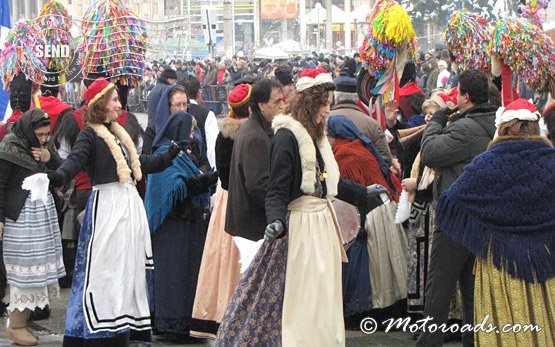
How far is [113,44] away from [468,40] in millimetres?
2828

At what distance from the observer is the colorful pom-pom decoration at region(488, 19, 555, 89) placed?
8.53m

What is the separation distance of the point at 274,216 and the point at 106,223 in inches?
63.8

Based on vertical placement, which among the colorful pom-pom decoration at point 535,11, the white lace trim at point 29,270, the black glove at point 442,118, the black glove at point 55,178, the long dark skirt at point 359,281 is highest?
the colorful pom-pom decoration at point 535,11

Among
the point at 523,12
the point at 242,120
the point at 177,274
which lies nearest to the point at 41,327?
the point at 177,274

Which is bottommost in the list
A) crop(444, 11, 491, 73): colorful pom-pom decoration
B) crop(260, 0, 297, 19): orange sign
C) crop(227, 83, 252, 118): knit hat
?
crop(227, 83, 252, 118): knit hat

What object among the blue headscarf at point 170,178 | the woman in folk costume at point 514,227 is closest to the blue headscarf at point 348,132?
the blue headscarf at point 170,178

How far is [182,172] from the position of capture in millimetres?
8078

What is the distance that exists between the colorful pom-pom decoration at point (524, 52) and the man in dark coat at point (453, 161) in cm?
154

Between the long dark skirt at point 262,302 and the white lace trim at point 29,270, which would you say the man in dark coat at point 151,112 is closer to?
the white lace trim at point 29,270

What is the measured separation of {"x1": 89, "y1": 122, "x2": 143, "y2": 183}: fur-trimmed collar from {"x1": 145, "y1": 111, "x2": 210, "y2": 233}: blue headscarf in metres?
0.55

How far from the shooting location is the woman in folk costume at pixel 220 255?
7594mm

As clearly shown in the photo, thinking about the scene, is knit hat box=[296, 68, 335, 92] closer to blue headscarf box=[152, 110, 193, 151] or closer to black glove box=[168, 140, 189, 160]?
black glove box=[168, 140, 189, 160]

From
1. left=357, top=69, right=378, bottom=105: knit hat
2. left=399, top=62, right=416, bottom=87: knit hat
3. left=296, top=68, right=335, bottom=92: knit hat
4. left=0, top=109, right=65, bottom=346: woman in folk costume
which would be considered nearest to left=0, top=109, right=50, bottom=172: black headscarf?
left=0, top=109, right=65, bottom=346: woman in folk costume

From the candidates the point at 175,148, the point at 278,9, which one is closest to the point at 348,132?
the point at 175,148
